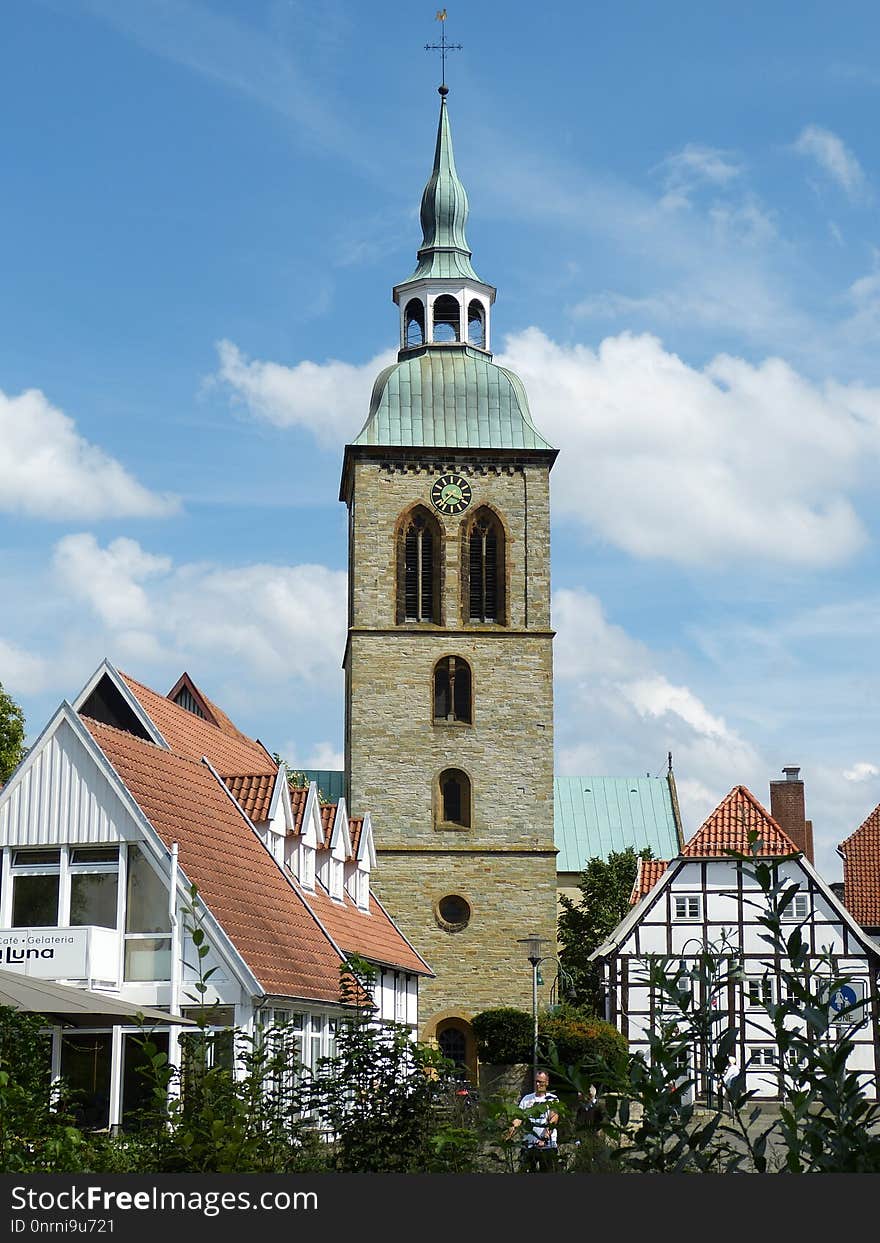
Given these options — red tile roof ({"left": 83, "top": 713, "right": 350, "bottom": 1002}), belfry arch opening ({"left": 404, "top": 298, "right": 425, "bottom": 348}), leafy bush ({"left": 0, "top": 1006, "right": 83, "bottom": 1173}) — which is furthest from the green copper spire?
leafy bush ({"left": 0, "top": 1006, "right": 83, "bottom": 1173})

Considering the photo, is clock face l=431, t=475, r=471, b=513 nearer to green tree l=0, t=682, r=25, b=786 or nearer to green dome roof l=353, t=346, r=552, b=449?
green dome roof l=353, t=346, r=552, b=449

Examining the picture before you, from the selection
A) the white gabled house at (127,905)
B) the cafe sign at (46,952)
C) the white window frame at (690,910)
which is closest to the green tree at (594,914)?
the white window frame at (690,910)

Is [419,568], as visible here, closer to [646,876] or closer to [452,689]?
[452,689]

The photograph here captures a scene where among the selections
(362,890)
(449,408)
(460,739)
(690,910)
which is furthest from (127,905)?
(449,408)

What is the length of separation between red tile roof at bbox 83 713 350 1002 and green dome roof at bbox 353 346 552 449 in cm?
2433

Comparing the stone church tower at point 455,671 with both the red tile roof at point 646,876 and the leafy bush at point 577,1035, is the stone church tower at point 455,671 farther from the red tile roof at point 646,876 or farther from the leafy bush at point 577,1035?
the leafy bush at point 577,1035

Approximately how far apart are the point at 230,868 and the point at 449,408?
28.5 m

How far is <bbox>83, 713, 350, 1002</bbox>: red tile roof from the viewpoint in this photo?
20844 mm

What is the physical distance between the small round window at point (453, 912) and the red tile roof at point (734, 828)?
8.95 m

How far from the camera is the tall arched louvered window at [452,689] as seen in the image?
47.2 metres

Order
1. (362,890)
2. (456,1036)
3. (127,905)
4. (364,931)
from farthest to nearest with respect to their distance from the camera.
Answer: (456,1036)
(362,890)
(364,931)
(127,905)

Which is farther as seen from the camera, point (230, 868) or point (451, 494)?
point (451, 494)

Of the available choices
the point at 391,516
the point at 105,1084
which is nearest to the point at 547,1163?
the point at 105,1084

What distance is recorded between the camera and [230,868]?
22797 mm
